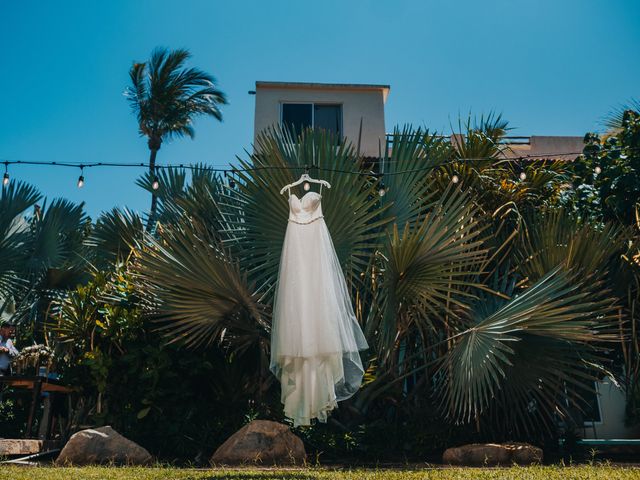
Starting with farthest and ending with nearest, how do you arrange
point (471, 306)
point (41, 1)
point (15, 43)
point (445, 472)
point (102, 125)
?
point (102, 125) < point (15, 43) < point (41, 1) < point (471, 306) < point (445, 472)

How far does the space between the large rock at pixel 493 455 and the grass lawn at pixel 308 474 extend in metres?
0.87

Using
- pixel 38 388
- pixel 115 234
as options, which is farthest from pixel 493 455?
pixel 115 234

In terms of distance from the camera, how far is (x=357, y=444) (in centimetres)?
738

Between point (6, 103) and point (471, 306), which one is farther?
point (6, 103)

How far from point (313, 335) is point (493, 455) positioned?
3.07 metres

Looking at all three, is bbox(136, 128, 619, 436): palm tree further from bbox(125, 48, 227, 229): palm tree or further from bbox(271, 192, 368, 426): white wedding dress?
bbox(125, 48, 227, 229): palm tree

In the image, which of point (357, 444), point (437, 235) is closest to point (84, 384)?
point (357, 444)

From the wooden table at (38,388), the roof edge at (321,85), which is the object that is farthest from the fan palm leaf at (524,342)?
the roof edge at (321,85)

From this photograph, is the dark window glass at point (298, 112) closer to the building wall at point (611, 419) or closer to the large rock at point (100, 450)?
the building wall at point (611, 419)

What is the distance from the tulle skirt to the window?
31.5 feet

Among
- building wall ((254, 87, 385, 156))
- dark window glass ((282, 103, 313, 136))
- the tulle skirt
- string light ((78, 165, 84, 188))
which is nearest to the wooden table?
string light ((78, 165, 84, 188))

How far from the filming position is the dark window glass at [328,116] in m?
14.8

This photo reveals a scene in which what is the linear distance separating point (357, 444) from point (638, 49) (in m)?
7.43

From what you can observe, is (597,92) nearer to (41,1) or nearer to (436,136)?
(436,136)
